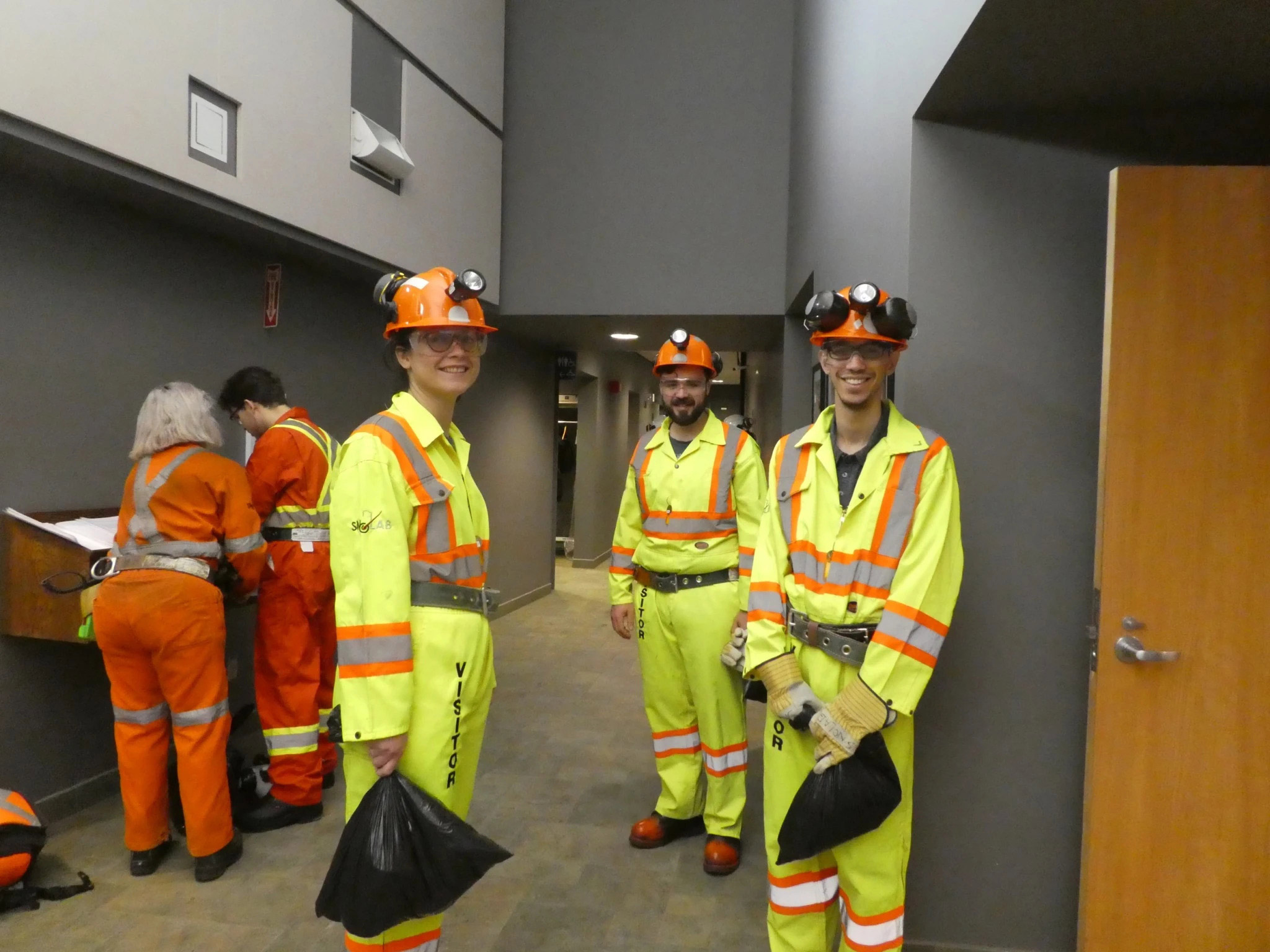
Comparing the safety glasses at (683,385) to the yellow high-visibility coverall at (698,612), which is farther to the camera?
the safety glasses at (683,385)

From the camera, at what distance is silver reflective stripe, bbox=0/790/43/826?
2.54 m

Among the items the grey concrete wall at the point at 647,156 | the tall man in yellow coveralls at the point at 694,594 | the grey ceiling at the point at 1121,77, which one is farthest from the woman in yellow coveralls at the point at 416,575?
the grey concrete wall at the point at 647,156

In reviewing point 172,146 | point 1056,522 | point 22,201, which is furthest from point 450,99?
point 1056,522

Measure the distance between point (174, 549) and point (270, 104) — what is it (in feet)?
6.74

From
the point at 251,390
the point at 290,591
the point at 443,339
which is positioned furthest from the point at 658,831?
the point at 251,390

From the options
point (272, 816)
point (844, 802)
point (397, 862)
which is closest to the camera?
point (397, 862)

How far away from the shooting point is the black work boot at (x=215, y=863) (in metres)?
2.71

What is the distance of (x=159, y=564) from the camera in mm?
2637

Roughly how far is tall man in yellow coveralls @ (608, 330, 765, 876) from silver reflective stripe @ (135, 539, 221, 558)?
155 centimetres

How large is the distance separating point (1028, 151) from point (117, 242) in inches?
134

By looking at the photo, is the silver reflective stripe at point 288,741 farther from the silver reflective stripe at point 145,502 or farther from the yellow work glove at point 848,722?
the yellow work glove at point 848,722

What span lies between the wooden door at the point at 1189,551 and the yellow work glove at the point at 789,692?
2.53 feet

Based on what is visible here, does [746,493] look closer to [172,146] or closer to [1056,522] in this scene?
[1056,522]

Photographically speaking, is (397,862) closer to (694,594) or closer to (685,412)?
(694,594)
